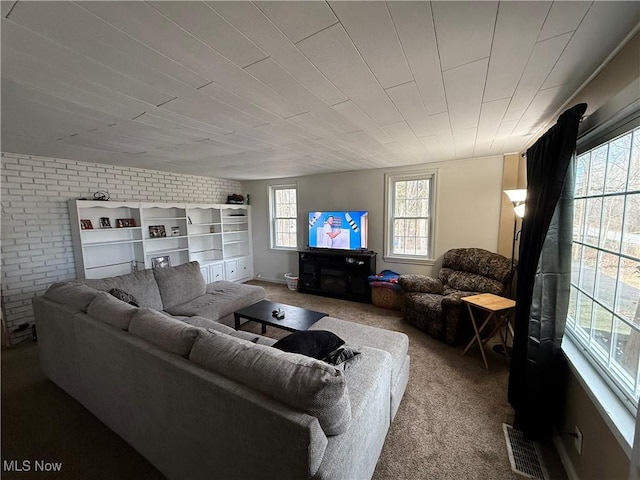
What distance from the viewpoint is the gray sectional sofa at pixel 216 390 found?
98 cm

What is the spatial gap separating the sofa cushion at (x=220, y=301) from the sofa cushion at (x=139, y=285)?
210mm

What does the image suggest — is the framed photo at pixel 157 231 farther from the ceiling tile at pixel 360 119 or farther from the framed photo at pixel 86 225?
the ceiling tile at pixel 360 119

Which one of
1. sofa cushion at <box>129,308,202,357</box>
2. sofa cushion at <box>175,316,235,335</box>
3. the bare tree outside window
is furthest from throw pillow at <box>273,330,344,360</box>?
the bare tree outside window

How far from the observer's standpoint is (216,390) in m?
1.10

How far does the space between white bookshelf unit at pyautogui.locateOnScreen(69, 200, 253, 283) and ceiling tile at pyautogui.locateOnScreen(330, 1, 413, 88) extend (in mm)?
3782

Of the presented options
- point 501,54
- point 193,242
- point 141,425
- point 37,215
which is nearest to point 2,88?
point 141,425

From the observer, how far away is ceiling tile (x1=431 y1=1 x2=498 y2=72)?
916mm

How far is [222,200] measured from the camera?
5.48 m

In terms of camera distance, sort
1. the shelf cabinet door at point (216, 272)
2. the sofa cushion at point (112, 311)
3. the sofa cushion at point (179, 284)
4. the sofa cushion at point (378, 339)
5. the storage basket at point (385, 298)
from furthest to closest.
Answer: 1. the shelf cabinet door at point (216, 272)
2. the storage basket at point (385, 298)
3. the sofa cushion at point (179, 284)
4. the sofa cushion at point (378, 339)
5. the sofa cushion at point (112, 311)

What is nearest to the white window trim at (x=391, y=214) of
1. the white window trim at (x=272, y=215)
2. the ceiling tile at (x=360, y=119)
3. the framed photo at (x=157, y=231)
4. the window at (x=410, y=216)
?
the window at (x=410, y=216)

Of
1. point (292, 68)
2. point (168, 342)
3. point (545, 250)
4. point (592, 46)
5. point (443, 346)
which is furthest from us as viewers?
point (443, 346)

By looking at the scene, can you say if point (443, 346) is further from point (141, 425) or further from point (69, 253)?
point (69, 253)

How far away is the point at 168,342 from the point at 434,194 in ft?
12.7

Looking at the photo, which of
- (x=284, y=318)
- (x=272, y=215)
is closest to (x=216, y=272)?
(x=272, y=215)
